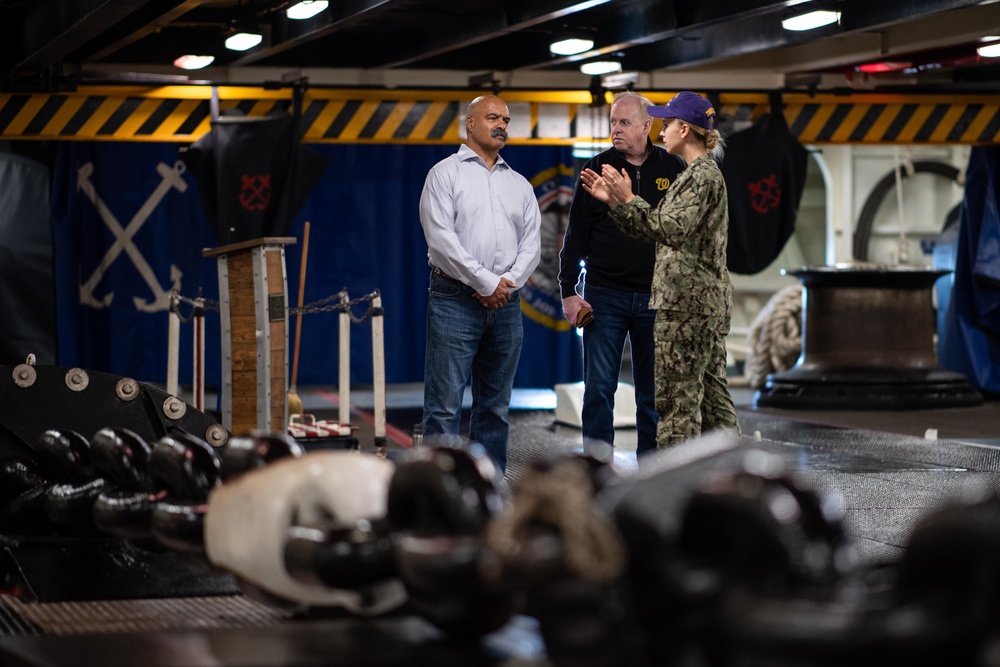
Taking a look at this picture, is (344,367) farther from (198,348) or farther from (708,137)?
(708,137)

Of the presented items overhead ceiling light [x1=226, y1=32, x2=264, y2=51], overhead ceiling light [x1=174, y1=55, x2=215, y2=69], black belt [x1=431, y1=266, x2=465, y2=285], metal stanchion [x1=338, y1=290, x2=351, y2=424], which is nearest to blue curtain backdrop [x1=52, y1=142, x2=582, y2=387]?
overhead ceiling light [x1=174, y1=55, x2=215, y2=69]

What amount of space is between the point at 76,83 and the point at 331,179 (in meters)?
2.59

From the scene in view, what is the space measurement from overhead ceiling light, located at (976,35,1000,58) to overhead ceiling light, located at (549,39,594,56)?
238 centimetres

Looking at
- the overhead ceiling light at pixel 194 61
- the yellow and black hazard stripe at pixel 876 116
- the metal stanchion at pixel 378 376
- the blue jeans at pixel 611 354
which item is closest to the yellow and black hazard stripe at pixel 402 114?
the yellow and black hazard stripe at pixel 876 116

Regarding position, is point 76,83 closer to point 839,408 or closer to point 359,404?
point 359,404

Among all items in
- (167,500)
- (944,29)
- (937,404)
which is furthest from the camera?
(937,404)

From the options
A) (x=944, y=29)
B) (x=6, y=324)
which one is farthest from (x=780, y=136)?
(x=6, y=324)

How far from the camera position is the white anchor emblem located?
10.0 m

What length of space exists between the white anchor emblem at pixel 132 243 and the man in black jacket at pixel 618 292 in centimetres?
499

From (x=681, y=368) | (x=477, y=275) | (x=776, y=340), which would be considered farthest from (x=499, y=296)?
(x=776, y=340)

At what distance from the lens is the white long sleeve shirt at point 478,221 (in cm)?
557

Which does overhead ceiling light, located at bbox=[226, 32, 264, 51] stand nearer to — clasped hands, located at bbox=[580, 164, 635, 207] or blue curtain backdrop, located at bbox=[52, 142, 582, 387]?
blue curtain backdrop, located at bbox=[52, 142, 582, 387]

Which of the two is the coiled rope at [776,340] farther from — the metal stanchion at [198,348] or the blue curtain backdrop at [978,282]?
the metal stanchion at [198,348]

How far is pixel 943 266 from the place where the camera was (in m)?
11.8
